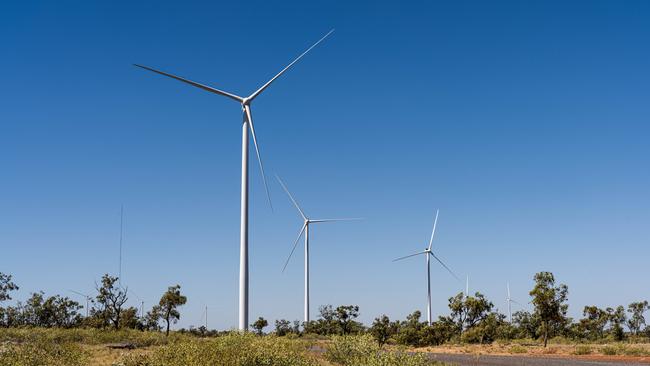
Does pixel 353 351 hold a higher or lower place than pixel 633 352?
higher

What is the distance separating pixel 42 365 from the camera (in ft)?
102

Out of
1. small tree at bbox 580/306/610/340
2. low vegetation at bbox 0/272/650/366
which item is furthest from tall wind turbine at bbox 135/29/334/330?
small tree at bbox 580/306/610/340

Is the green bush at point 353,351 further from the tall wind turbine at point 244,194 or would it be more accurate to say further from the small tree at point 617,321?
the small tree at point 617,321

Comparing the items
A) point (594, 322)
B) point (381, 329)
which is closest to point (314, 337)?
point (381, 329)

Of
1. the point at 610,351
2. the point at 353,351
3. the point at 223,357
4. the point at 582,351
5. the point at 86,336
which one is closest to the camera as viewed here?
the point at 223,357

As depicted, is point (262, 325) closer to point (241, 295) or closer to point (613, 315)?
point (613, 315)

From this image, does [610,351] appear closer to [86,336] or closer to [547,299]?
[547,299]

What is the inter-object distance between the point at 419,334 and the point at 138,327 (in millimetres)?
53996

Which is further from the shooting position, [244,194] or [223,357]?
[244,194]

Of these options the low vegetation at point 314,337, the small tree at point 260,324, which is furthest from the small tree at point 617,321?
the small tree at point 260,324

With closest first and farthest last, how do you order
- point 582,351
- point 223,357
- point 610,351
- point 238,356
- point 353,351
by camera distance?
1. point 223,357
2. point 238,356
3. point 353,351
4. point 610,351
5. point 582,351

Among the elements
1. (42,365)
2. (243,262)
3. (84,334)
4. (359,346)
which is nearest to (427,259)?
(84,334)

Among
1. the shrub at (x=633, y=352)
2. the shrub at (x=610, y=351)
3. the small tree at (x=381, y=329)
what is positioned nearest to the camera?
the shrub at (x=633, y=352)

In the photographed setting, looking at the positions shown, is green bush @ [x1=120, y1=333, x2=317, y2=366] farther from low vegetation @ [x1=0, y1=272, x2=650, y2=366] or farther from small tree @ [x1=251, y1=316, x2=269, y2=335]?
small tree @ [x1=251, y1=316, x2=269, y2=335]
